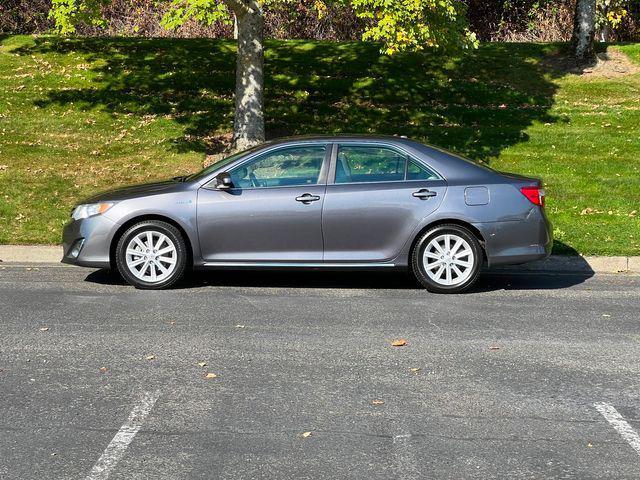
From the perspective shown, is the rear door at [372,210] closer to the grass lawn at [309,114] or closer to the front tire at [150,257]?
the front tire at [150,257]

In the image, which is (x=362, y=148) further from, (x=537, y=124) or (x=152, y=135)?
(x=537, y=124)

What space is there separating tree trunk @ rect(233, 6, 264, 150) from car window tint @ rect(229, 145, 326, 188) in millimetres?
6466

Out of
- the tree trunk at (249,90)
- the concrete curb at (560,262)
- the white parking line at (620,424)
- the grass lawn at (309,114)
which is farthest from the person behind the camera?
the tree trunk at (249,90)

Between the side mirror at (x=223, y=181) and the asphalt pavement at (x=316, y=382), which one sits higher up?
the side mirror at (x=223, y=181)

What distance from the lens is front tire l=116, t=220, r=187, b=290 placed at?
32.4 feet

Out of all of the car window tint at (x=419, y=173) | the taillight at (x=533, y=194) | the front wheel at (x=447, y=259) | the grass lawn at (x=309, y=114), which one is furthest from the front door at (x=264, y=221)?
the grass lawn at (x=309, y=114)

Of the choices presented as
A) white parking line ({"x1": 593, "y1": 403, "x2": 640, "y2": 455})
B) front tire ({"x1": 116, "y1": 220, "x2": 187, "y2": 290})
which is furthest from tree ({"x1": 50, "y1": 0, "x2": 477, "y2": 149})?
white parking line ({"x1": 593, "y1": 403, "x2": 640, "y2": 455})

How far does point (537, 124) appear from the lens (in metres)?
19.0

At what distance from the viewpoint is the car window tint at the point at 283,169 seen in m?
9.95

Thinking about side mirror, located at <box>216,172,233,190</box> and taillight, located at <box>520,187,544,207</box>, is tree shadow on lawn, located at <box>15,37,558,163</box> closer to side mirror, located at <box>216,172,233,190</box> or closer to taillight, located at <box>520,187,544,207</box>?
taillight, located at <box>520,187,544,207</box>

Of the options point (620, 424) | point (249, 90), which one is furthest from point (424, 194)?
point (249, 90)

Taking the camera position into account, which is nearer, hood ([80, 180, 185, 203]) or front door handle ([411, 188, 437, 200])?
front door handle ([411, 188, 437, 200])

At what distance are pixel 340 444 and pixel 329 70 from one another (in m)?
17.6

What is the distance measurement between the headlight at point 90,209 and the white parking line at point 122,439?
13.2 ft
